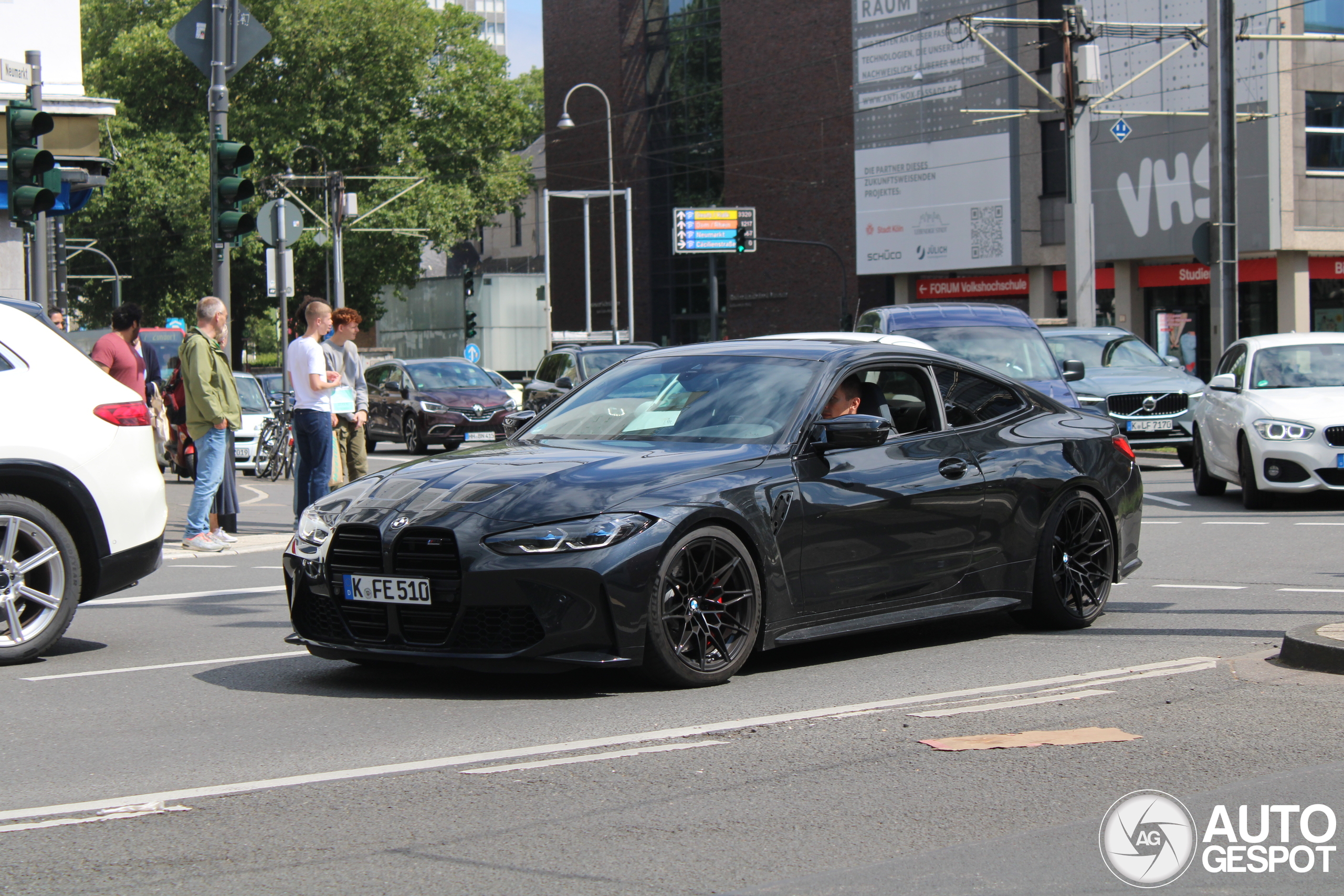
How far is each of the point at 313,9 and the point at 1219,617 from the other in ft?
171

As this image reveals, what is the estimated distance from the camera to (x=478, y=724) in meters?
6.26

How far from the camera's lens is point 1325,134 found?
44.1 meters

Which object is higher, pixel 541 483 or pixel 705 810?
pixel 541 483

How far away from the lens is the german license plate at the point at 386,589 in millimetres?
6621

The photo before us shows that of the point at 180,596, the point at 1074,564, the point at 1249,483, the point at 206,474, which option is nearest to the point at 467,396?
the point at 206,474

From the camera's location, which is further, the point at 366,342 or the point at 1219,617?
the point at 366,342

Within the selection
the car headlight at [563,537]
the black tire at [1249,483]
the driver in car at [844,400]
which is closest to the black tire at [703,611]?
the car headlight at [563,537]

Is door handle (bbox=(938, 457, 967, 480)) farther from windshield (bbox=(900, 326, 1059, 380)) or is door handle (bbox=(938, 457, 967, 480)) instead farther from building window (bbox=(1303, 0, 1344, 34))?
building window (bbox=(1303, 0, 1344, 34))

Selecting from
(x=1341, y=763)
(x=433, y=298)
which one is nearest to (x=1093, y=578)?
(x=1341, y=763)

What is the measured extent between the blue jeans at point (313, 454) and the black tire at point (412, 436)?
55.5ft

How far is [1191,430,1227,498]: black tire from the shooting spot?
55.5 feet

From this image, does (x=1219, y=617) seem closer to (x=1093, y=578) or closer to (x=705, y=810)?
(x=1093, y=578)

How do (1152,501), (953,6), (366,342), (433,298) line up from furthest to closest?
1. (366,342)
2. (433,298)
3. (953,6)
4. (1152,501)

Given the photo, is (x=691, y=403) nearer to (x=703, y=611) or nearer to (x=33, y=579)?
(x=703, y=611)
